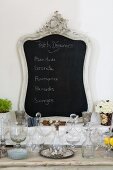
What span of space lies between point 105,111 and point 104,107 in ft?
0.10

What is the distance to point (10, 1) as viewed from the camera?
8.55 ft

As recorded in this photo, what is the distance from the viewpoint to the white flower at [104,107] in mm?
2547

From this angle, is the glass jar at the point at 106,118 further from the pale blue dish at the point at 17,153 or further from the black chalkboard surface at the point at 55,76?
the pale blue dish at the point at 17,153

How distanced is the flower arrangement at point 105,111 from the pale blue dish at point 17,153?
0.64 m

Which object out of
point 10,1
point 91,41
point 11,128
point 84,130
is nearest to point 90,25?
point 91,41

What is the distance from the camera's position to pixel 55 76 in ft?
8.57

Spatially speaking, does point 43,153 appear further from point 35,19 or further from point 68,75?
point 35,19

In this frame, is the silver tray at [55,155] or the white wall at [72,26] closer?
the silver tray at [55,155]

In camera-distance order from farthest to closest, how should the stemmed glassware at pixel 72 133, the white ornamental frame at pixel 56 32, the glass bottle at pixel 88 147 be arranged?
the white ornamental frame at pixel 56 32
the stemmed glassware at pixel 72 133
the glass bottle at pixel 88 147

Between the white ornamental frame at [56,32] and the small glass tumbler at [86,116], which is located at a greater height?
the white ornamental frame at [56,32]

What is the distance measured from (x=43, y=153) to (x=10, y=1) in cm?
118

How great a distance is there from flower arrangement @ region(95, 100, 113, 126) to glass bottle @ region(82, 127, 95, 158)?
15 centimetres

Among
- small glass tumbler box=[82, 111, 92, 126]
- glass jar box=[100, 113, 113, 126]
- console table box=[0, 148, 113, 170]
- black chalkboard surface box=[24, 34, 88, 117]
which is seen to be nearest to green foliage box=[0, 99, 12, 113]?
black chalkboard surface box=[24, 34, 88, 117]

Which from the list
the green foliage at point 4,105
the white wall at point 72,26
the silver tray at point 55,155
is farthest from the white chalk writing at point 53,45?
the silver tray at point 55,155
